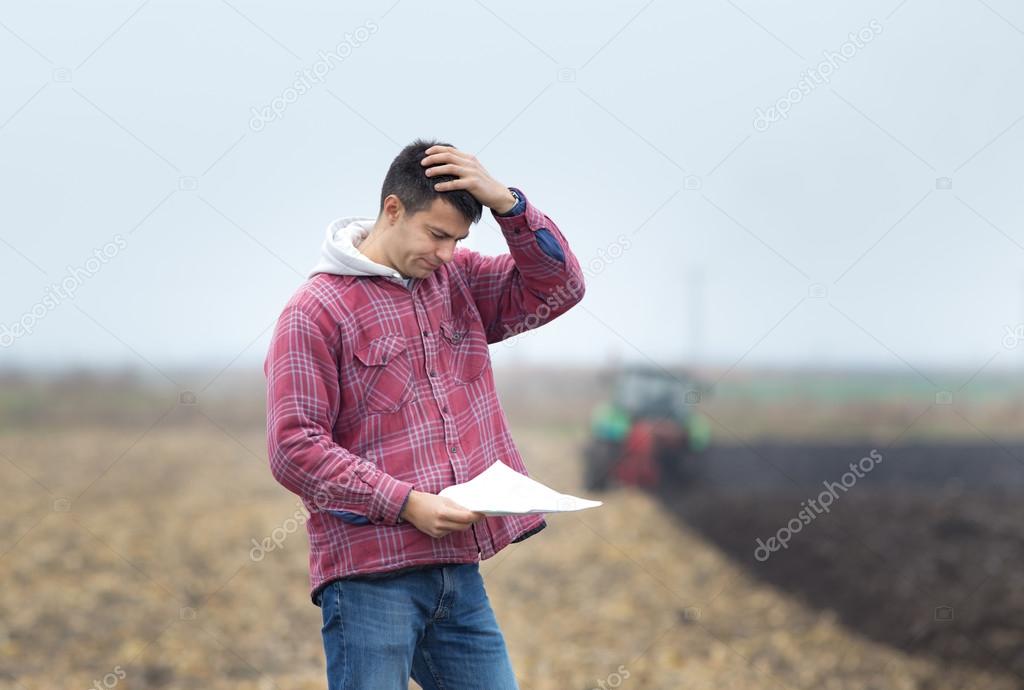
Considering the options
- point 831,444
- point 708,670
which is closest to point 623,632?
point 708,670

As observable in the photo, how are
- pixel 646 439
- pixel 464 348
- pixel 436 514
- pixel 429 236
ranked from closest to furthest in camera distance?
pixel 436 514 < pixel 429 236 < pixel 464 348 < pixel 646 439

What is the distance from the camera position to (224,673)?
529 cm

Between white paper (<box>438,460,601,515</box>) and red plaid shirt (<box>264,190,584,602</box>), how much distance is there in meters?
0.05

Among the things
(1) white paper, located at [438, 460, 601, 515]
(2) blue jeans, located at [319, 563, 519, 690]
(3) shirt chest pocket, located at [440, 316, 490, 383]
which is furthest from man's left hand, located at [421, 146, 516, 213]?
(2) blue jeans, located at [319, 563, 519, 690]

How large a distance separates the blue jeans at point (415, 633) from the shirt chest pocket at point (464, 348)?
0.38m

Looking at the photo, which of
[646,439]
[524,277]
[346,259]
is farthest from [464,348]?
[646,439]

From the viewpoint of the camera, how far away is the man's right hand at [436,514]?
5.99 ft

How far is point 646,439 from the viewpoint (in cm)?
→ 1074

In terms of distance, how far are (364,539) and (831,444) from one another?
16513mm

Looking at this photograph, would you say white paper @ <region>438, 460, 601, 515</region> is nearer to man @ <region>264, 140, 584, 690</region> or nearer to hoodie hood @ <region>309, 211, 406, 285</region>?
man @ <region>264, 140, 584, 690</region>

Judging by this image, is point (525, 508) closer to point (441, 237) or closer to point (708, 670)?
point (441, 237)

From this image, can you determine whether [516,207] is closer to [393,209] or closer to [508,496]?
[393,209]

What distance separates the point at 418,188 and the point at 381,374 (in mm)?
354

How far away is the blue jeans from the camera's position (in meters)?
1.89
